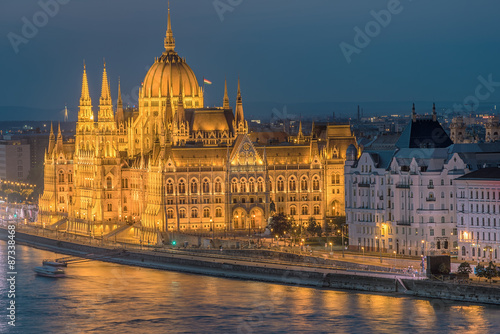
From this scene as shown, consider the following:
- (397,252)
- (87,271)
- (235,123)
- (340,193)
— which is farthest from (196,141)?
(397,252)

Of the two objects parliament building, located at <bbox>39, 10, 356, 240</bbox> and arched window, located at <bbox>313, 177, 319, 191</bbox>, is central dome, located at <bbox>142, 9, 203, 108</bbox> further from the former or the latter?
arched window, located at <bbox>313, 177, 319, 191</bbox>

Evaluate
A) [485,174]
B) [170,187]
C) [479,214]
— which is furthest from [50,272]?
[485,174]

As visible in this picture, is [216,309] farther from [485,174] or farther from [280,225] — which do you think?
[280,225]

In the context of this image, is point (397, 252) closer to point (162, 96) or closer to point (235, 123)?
point (235, 123)

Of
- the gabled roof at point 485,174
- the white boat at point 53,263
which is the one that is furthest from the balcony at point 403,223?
the white boat at point 53,263

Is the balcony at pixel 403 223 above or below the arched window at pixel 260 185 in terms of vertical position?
below

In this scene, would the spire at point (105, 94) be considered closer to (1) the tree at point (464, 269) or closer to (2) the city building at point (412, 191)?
(2) the city building at point (412, 191)
